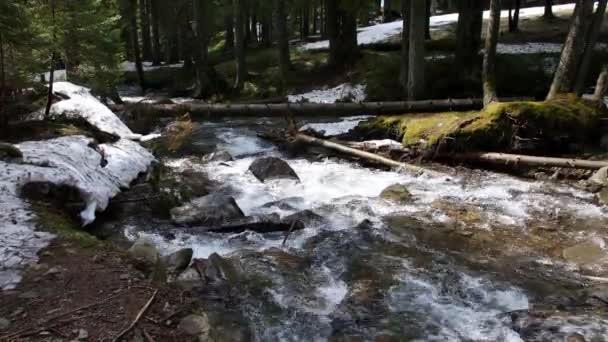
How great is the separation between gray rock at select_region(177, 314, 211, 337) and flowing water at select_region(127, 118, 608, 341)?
1177 mm

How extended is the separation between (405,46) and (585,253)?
513 inches

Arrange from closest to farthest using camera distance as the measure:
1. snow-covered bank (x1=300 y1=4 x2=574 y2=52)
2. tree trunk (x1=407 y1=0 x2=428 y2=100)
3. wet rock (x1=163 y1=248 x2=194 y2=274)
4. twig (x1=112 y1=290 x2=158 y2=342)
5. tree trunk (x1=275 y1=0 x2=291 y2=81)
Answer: twig (x1=112 y1=290 x2=158 y2=342) → wet rock (x1=163 y1=248 x2=194 y2=274) → tree trunk (x1=407 y1=0 x2=428 y2=100) → tree trunk (x1=275 y1=0 x2=291 y2=81) → snow-covered bank (x1=300 y1=4 x2=574 y2=52)

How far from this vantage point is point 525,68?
19609 mm

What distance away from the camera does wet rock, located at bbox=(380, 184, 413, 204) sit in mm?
10531

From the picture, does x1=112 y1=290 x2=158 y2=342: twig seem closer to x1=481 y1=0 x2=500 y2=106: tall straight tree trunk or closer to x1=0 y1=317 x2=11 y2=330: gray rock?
x1=0 y1=317 x2=11 y2=330: gray rock

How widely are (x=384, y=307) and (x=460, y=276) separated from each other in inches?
60.1

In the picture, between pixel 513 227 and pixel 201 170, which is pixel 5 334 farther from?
pixel 201 170

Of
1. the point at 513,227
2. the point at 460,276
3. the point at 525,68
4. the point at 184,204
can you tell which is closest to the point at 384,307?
the point at 460,276

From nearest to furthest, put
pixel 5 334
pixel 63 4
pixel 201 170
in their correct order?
pixel 5 334
pixel 63 4
pixel 201 170

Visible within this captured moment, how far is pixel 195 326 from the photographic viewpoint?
472 centimetres

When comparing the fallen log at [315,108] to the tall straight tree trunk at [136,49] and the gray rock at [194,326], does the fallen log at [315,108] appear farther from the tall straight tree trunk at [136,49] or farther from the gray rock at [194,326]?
the tall straight tree trunk at [136,49]

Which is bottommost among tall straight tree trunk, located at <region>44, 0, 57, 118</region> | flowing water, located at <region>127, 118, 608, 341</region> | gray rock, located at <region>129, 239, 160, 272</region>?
flowing water, located at <region>127, 118, 608, 341</region>

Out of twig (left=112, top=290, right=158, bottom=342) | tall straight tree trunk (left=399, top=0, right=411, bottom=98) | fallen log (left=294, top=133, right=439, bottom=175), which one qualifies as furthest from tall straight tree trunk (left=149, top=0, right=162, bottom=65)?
twig (left=112, top=290, right=158, bottom=342)

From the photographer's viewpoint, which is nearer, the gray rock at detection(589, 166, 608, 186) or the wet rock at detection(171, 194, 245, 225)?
the wet rock at detection(171, 194, 245, 225)
